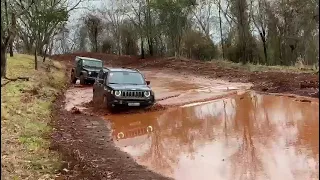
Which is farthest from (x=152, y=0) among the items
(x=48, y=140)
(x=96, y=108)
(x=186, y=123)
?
(x=48, y=140)

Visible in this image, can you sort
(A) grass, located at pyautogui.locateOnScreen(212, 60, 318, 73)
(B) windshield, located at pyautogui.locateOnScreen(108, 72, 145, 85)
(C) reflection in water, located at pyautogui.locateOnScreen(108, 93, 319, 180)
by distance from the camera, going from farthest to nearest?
(A) grass, located at pyautogui.locateOnScreen(212, 60, 318, 73), (B) windshield, located at pyautogui.locateOnScreen(108, 72, 145, 85), (C) reflection in water, located at pyautogui.locateOnScreen(108, 93, 319, 180)

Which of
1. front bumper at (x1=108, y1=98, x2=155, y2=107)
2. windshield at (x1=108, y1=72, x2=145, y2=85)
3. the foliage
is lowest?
front bumper at (x1=108, y1=98, x2=155, y2=107)

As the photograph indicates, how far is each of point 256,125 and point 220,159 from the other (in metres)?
4.13

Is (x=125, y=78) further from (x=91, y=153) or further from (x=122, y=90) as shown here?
(x=91, y=153)

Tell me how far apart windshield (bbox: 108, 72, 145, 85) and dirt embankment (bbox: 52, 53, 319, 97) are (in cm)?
666

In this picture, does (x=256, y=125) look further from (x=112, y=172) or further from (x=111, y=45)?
(x=111, y=45)

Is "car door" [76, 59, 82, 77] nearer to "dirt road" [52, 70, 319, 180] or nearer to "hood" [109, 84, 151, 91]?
"dirt road" [52, 70, 319, 180]

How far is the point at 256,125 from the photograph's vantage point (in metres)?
13.3

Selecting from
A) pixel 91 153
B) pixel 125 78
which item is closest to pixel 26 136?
pixel 91 153

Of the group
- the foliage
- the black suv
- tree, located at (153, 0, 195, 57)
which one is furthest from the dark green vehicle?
tree, located at (153, 0, 195, 57)

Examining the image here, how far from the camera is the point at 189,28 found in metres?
50.0

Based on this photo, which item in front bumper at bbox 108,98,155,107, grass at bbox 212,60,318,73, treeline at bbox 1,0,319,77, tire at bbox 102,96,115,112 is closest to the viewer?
front bumper at bbox 108,98,155,107

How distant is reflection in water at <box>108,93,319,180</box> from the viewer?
8688 millimetres

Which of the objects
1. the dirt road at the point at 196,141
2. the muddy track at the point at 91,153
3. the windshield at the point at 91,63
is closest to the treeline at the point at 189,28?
the windshield at the point at 91,63
